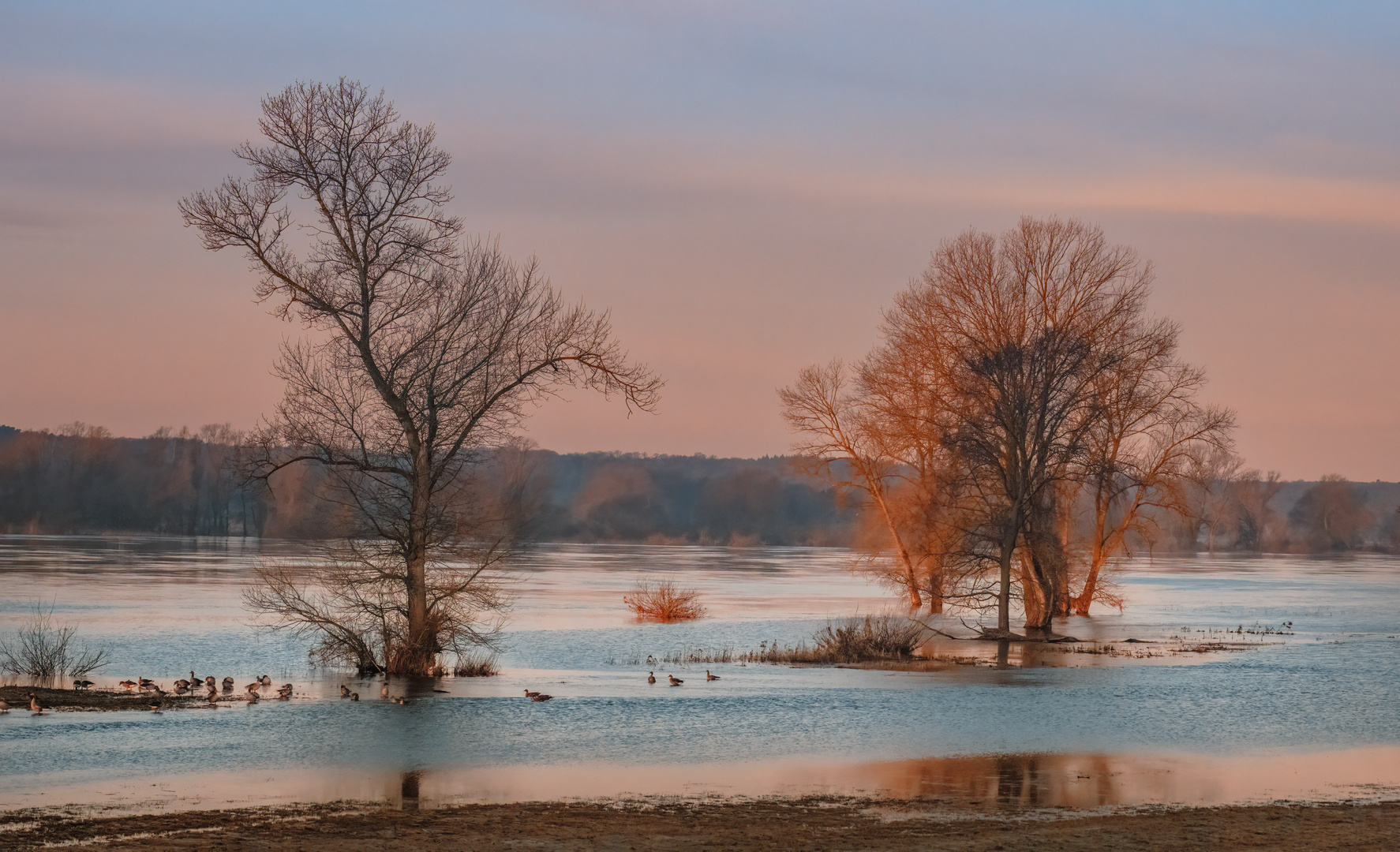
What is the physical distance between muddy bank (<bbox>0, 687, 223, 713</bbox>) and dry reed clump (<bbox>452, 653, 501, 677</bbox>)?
5.96 metres

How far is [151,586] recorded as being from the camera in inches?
2071

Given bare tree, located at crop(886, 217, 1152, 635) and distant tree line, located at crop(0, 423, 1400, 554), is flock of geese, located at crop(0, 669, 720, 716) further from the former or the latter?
distant tree line, located at crop(0, 423, 1400, 554)

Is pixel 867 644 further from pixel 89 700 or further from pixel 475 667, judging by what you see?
pixel 89 700

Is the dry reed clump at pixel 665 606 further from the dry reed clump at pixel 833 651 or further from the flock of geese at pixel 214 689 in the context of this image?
the flock of geese at pixel 214 689

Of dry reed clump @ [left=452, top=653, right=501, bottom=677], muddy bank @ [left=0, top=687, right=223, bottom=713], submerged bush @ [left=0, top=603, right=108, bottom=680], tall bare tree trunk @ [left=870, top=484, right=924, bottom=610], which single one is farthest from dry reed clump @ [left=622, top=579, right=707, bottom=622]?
muddy bank @ [left=0, top=687, right=223, bottom=713]

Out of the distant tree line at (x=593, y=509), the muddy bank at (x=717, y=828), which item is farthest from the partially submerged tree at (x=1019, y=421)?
A: the distant tree line at (x=593, y=509)

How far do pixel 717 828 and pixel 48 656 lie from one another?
1817cm

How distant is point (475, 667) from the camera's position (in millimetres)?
27453

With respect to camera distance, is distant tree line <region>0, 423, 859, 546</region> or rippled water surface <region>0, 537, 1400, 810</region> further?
distant tree line <region>0, 423, 859, 546</region>

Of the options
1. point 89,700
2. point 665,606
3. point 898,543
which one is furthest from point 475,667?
point 898,543

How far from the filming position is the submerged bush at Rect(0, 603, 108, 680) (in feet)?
81.5

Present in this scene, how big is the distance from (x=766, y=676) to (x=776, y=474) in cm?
14594

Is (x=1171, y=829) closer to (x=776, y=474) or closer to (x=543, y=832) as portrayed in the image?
(x=543, y=832)

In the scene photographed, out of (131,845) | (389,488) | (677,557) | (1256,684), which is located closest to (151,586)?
(389,488)
